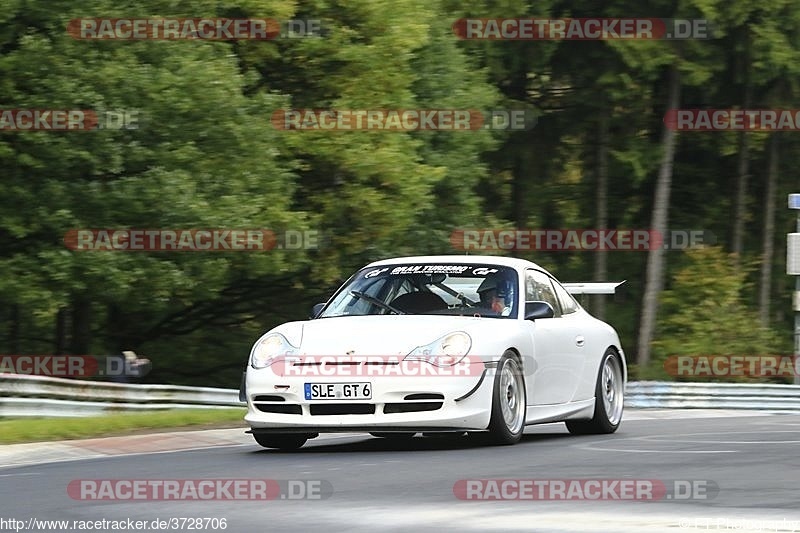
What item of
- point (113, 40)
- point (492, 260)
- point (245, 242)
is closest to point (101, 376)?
point (245, 242)

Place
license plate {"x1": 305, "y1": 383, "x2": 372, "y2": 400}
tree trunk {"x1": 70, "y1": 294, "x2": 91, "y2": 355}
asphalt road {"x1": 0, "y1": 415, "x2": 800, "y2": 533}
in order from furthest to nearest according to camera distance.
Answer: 1. tree trunk {"x1": 70, "y1": 294, "x2": 91, "y2": 355}
2. license plate {"x1": 305, "y1": 383, "x2": 372, "y2": 400}
3. asphalt road {"x1": 0, "y1": 415, "x2": 800, "y2": 533}

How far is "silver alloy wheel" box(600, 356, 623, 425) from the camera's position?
46.1 feet

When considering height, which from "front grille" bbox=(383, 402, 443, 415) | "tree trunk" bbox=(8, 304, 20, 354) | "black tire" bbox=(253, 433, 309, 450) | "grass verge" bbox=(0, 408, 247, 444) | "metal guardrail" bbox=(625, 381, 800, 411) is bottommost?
"tree trunk" bbox=(8, 304, 20, 354)

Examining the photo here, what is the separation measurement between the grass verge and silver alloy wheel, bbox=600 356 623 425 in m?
3.70

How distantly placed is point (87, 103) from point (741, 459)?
1955 cm

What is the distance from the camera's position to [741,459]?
10.8 m

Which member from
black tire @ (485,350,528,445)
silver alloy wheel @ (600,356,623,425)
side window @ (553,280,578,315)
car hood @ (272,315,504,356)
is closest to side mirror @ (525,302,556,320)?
car hood @ (272,315,504,356)

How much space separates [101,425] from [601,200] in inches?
1207

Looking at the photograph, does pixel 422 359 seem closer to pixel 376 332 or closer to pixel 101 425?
pixel 376 332

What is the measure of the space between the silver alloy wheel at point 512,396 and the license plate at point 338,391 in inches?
38.7

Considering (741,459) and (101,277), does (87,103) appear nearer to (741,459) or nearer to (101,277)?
(101,277)

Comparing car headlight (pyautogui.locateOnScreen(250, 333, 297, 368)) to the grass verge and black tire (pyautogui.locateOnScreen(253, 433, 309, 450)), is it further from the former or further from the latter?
the grass verge

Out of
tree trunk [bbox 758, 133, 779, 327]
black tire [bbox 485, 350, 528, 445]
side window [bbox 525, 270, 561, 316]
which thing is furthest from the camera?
tree trunk [bbox 758, 133, 779, 327]

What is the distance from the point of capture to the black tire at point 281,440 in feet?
39.7
